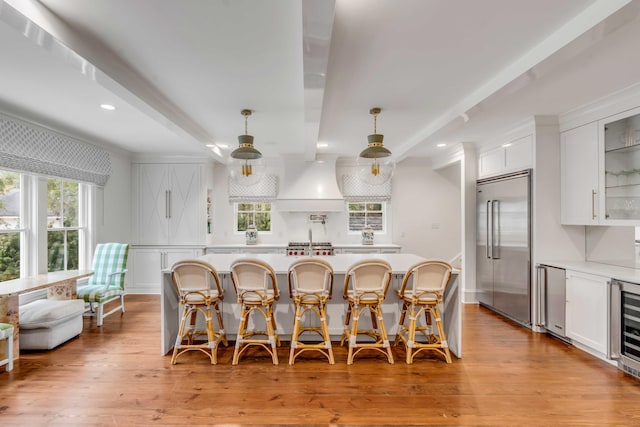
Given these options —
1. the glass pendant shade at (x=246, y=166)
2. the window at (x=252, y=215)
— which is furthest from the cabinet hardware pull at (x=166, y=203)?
the glass pendant shade at (x=246, y=166)

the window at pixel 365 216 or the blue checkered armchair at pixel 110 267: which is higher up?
the window at pixel 365 216

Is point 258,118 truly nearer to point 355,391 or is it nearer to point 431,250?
point 355,391

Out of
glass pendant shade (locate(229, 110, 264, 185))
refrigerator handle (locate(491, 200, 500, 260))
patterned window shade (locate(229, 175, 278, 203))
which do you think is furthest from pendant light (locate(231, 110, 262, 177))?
refrigerator handle (locate(491, 200, 500, 260))

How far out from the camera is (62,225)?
474cm

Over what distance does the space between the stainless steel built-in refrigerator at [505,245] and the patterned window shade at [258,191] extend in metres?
3.60

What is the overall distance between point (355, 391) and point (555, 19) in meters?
2.82

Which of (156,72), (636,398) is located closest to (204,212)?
(156,72)

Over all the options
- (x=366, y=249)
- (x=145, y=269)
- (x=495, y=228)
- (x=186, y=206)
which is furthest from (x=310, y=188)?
(x=145, y=269)

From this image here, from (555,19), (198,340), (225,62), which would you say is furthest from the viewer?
(198,340)

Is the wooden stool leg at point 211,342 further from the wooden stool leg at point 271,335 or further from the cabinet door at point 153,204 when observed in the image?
the cabinet door at point 153,204

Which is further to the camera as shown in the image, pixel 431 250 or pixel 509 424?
pixel 431 250

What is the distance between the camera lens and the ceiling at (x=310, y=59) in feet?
6.10

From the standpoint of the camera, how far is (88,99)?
130 inches

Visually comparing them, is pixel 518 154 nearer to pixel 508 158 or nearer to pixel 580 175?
pixel 508 158
